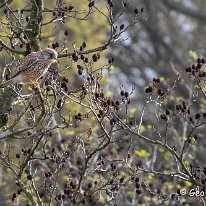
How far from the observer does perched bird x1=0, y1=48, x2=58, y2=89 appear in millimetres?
10641

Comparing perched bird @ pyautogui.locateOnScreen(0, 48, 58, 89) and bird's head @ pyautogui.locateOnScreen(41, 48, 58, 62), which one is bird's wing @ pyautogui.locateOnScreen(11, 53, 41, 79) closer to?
perched bird @ pyautogui.locateOnScreen(0, 48, 58, 89)

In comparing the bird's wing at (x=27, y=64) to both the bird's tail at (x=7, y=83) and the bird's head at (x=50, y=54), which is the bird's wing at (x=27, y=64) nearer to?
the bird's head at (x=50, y=54)

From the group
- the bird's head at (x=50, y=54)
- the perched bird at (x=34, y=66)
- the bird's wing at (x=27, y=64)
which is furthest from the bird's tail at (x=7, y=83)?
the bird's head at (x=50, y=54)

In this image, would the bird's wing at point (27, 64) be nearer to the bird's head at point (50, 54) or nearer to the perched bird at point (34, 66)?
the perched bird at point (34, 66)

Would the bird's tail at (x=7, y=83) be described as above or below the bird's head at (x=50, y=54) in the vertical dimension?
below

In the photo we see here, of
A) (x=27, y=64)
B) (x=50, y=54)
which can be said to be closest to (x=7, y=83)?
(x=27, y=64)

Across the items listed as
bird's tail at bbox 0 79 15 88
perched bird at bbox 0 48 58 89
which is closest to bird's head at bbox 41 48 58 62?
perched bird at bbox 0 48 58 89

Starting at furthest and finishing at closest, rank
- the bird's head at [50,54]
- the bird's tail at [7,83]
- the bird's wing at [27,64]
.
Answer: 1. the bird's wing at [27,64]
2. the bird's head at [50,54]
3. the bird's tail at [7,83]

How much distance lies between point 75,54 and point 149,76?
61.2 ft

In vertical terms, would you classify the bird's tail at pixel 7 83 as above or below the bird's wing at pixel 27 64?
below

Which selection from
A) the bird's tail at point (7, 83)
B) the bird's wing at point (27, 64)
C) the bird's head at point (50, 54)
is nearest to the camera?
the bird's tail at point (7, 83)

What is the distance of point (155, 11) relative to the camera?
3109 cm

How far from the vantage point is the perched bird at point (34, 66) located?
10.6 metres

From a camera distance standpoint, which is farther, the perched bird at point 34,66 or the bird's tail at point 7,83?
the perched bird at point 34,66
